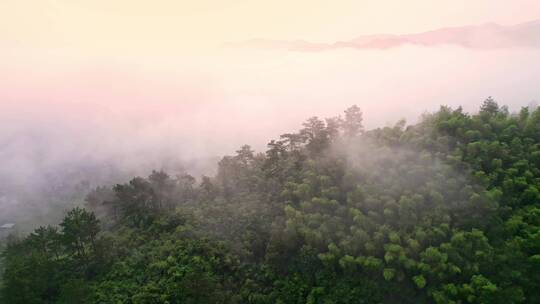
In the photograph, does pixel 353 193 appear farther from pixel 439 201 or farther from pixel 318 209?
pixel 439 201

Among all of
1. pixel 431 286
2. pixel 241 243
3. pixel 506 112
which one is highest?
pixel 506 112

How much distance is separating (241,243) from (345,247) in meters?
8.97

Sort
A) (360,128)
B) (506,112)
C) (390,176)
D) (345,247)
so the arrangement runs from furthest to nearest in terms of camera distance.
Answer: (360,128), (506,112), (390,176), (345,247)

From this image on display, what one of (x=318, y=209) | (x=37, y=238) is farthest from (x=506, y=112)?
(x=37, y=238)

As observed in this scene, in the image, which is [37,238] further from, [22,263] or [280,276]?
[280,276]

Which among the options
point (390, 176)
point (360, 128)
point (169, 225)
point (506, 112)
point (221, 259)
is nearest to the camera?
point (221, 259)

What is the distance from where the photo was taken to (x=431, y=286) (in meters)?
25.5

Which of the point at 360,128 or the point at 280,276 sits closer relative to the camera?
the point at 280,276

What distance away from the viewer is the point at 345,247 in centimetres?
2789

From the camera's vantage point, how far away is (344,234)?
29.1 m

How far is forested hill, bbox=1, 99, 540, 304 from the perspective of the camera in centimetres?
2588

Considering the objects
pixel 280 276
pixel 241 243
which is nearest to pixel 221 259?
pixel 241 243

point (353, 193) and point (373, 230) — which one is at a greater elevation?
point (353, 193)

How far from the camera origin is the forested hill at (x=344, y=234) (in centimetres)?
2588
